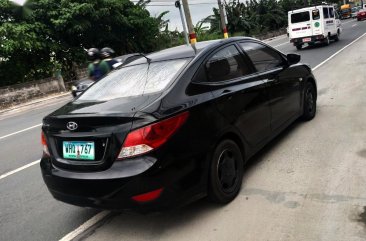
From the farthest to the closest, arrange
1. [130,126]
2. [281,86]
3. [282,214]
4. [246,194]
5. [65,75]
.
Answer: [65,75] → [281,86] → [246,194] → [282,214] → [130,126]

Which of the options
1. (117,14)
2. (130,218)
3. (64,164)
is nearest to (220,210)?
(130,218)

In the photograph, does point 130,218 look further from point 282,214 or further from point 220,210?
point 282,214

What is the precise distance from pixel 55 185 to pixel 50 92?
60.9 feet

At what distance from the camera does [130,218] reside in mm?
4145

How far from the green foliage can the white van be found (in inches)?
417

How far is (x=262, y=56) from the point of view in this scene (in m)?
5.32

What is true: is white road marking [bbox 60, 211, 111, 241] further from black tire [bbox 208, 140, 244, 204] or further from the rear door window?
the rear door window

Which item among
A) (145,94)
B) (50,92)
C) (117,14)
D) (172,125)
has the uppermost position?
(117,14)

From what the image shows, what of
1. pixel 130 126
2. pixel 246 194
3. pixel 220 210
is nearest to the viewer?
pixel 130 126

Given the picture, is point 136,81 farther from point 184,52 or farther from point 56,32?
point 56,32

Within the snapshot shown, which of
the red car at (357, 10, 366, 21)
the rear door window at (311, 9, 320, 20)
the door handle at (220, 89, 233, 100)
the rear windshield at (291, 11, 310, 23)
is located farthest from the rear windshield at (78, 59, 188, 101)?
the red car at (357, 10, 366, 21)

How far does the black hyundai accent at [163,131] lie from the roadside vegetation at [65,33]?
17.4 metres

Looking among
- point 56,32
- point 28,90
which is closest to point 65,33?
point 56,32

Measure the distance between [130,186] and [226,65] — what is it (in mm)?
1876
